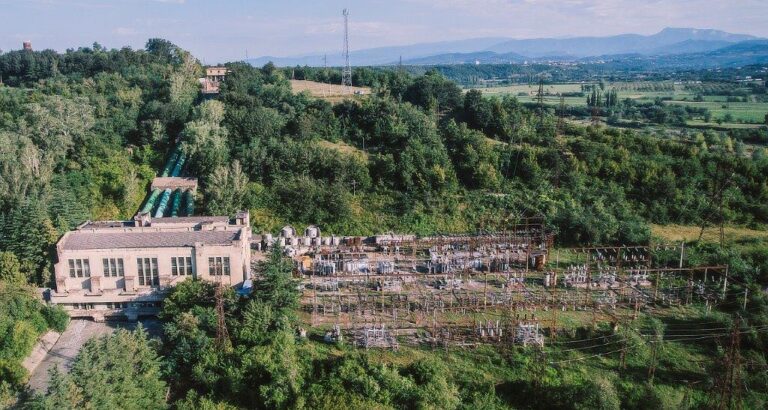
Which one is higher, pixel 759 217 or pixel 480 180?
pixel 480 180

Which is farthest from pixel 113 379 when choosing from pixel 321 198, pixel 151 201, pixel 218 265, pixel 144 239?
pixel 151 201

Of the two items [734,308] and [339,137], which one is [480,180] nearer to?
[339,137]

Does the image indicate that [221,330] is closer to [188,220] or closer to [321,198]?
[188,220]

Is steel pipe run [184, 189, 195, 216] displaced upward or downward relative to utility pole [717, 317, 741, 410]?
upward

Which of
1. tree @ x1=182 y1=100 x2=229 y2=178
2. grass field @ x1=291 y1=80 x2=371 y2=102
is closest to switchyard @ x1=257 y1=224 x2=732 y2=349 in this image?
tree @ x1=182 y1=100 x2=229 y2=178

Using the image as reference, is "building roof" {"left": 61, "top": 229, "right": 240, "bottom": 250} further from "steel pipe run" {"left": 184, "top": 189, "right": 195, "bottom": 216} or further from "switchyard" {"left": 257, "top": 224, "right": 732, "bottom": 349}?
"steel pipe run" {"left": 184, "top": 189, "right": 195, "bottom": 216}

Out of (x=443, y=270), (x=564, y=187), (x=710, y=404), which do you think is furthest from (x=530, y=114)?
(x=710, y=404)
